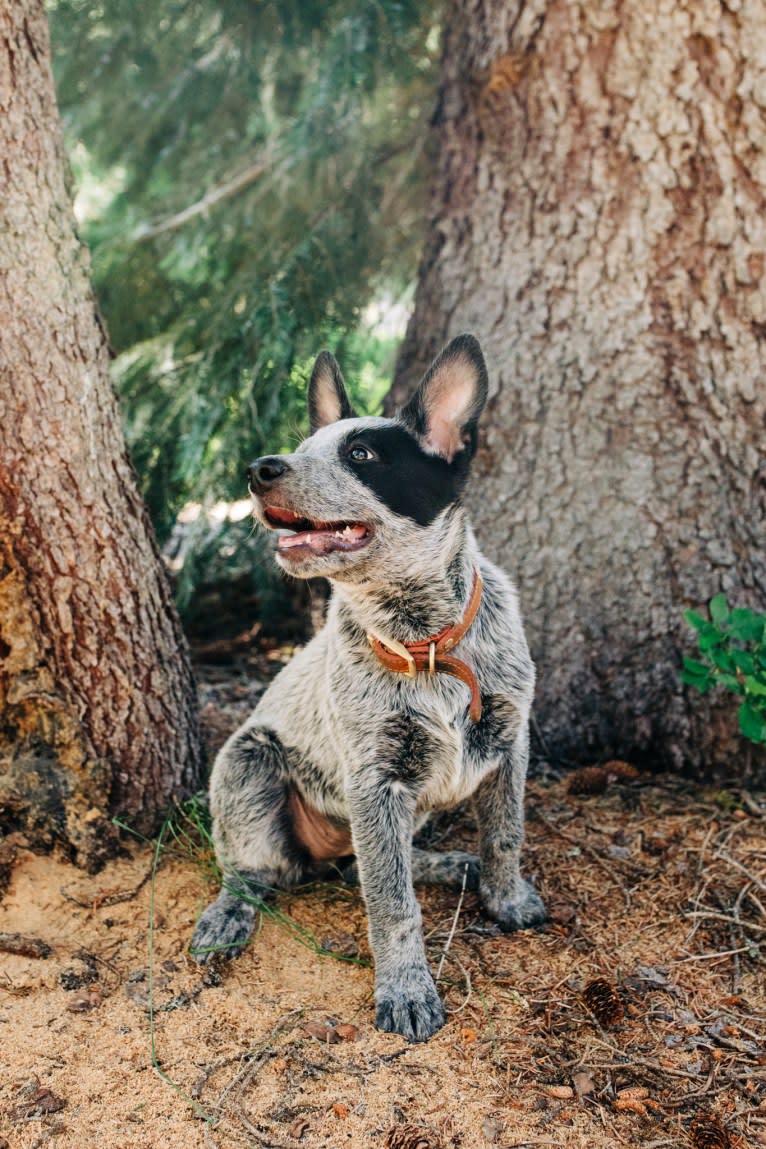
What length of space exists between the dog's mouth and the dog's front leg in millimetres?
646

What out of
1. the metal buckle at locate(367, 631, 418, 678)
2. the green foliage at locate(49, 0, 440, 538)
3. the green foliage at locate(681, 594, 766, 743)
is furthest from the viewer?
the green foliage at locate(49, 0, 440, 538)

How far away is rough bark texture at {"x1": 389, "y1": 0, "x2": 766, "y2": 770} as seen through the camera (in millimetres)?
3385

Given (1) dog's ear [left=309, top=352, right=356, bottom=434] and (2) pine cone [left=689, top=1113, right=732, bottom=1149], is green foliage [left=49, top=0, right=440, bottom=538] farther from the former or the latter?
(2) pine cone [left=689, top=1113, right=732, bottom=1149]

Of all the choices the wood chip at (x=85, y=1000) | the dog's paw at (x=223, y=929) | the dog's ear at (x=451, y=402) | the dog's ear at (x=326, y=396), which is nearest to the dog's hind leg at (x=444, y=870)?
the dog's paw at (x=223, y=929)

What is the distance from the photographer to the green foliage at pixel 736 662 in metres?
2.95

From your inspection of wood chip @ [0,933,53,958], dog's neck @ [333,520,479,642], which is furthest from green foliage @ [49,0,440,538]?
wood chip @ [0,933,53,958]

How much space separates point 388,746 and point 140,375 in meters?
2.82

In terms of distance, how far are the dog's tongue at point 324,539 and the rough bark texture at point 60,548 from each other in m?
0.85

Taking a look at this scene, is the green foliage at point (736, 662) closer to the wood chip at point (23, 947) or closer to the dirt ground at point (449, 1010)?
the dirt ground at point (449, 1010)

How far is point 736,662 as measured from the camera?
9.68ft

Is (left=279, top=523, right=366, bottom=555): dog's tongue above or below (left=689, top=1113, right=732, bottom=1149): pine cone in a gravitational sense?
above

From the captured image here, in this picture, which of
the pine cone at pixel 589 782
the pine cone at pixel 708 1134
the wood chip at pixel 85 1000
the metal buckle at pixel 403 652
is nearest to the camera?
the pine cone at pixel 708 1134

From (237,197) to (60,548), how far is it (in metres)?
2.91

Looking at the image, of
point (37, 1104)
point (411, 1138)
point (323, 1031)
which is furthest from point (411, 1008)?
point (37, 1104)
